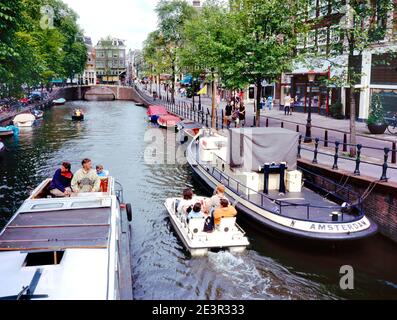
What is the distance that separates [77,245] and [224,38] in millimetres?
24708

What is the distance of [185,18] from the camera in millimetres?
63562

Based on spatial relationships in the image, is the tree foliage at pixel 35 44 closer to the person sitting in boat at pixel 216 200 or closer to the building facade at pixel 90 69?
the person sitting in boat at pixel 216 200

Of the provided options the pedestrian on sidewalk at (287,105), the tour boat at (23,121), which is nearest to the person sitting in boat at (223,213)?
the pedestrian on sidewalk at (287,105)

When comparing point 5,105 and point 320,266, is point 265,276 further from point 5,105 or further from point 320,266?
point 5,105

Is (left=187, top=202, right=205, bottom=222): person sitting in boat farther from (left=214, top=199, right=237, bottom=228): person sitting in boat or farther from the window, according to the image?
the window

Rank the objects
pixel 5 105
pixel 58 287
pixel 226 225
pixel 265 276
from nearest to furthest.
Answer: pixel 58 287 < pixel 265 276 < pixel 226 225 < pixel 5 105

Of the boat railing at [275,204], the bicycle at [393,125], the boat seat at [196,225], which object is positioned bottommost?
the boat seat at [196,225]

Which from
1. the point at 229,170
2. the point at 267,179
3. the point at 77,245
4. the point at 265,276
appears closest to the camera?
the point at 77,245

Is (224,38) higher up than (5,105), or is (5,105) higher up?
(224,38)

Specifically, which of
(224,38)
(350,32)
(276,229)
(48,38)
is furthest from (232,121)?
(48,38)

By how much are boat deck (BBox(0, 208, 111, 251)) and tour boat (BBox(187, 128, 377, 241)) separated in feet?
19.7

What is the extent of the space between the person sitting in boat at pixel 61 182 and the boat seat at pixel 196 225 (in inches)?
158

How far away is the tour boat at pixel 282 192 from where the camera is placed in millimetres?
13961

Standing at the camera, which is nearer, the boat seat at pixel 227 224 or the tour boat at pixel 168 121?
the boat seat at pixel 227 224
